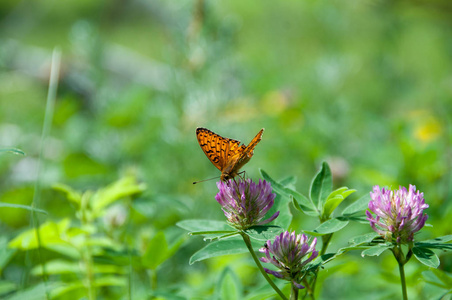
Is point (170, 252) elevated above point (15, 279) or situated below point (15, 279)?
below

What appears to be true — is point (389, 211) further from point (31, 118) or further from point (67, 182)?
point (31, 118)

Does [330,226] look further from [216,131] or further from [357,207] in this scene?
[216,131]

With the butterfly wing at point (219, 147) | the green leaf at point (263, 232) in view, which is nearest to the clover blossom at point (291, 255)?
the green leaf at point (263, 232)

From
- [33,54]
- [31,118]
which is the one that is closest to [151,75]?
[33,54]

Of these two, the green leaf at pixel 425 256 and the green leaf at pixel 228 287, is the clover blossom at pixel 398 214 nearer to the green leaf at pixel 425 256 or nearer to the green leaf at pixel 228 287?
the green leaf at pixel 425 256

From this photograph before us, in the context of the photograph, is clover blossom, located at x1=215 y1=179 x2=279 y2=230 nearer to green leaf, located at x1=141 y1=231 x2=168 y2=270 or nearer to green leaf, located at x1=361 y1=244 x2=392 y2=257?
green leaf, located at x1=361 y1=244 x2=392 y2=257

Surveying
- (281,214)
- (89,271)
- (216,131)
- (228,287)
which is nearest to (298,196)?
(281,214)
